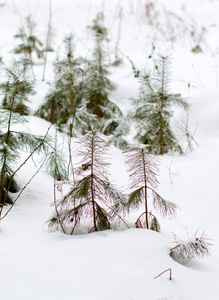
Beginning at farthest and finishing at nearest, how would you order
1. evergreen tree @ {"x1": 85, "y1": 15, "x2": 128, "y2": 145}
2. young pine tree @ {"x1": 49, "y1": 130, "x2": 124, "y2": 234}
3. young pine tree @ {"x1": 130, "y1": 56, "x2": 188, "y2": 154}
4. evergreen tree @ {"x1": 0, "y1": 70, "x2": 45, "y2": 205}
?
1. evergreen tree @ {"x1": 85, "y1": 15, "x2": 128, "y2": 145}
2. young pine tree @ {"x1": 130, "y1": 56, "x2": 188, "y2": 154}
3. evergreen tree @ {"x1": 0, "y1": 70, "x2": 45, "y2": 205}
4. young pine tree @ {"x1": 49, "y1": 130, "x2": 124, "y2": 234}

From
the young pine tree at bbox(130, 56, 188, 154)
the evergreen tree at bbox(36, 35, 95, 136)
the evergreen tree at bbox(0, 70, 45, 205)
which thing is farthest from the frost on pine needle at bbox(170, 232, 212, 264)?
the evergreen tree at bbox(36, 35, 95, 136)

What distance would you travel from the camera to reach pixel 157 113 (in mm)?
3082

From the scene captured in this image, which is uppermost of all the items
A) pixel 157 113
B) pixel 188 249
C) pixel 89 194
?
pixel 157 113

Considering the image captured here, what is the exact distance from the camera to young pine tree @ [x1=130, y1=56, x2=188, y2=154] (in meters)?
3.09

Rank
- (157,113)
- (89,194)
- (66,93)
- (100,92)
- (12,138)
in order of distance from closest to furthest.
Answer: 1. (89,194)
2. (12,138)
3. (157,113)
4. (66,93)
5. (100,92)

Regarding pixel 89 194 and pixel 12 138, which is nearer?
pixel 89 194

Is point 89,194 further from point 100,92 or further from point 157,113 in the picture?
point 100,92

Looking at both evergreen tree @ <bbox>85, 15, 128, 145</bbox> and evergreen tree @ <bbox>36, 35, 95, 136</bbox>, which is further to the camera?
evergreen tree @ <bbox>85, 15, 128, 145</bbox>

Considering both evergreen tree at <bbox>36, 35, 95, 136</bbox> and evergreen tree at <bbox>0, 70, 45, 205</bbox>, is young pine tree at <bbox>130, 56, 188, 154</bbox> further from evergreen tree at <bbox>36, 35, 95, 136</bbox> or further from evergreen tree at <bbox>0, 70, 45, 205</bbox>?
evergreen tree at <bbox>0, 70, 45, 205</bbox>

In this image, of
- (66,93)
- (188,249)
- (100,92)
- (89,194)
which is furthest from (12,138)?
(100,92)

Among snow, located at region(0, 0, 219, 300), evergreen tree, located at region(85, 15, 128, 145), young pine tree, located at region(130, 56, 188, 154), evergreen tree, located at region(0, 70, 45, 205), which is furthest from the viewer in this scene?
evergreen tree, located at region(85, 15, 128, 145)

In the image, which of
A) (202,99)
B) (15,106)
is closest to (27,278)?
(15,106)

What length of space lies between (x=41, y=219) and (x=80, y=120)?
82.3 inches

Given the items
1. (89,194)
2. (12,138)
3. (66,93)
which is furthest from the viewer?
(66,93)
